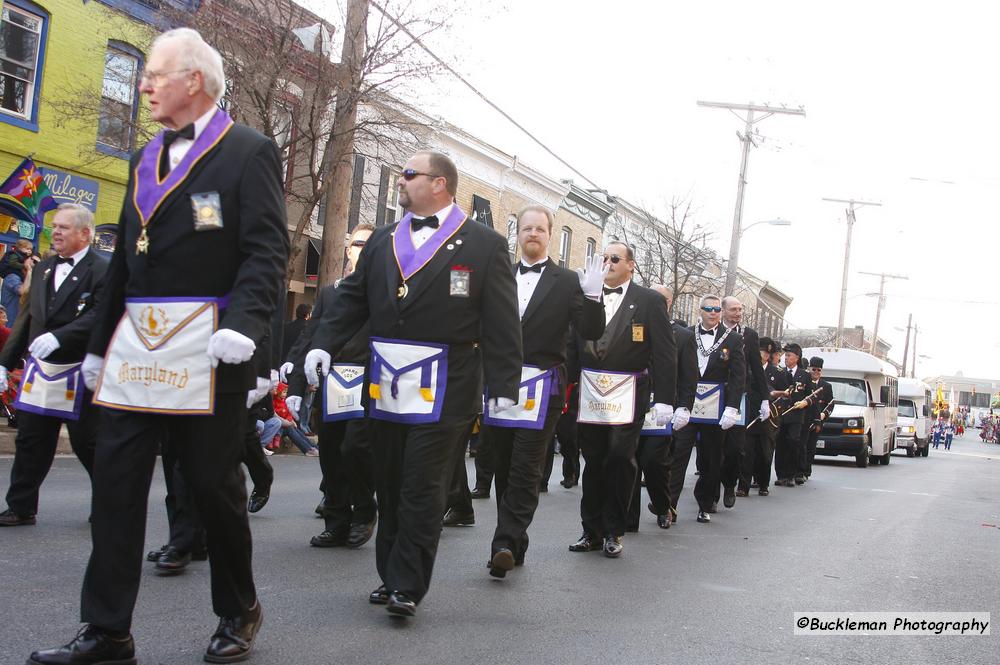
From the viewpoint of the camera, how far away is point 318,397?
7297mm

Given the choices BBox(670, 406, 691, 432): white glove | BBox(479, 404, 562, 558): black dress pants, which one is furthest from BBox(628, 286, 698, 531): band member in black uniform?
BBox(479, 404, 562, 558): black dress pants

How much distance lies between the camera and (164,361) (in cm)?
387

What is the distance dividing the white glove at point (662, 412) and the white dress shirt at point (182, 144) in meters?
4.49

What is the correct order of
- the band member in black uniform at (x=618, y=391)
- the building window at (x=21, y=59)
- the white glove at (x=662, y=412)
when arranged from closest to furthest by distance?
the band member in black uniform at (x=618, y=391)
the white glove at (x=662, y=412)
the building window at (x=21, y=59)

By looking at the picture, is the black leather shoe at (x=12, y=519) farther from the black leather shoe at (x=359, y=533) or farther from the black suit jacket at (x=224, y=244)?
the black suit jacket at (x=224, y=244)

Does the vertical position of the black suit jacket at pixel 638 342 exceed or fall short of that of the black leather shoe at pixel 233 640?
it exceeds it

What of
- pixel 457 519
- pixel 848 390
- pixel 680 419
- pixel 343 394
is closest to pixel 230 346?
pixel 343 394

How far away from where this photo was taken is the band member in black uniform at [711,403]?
9.88 meters

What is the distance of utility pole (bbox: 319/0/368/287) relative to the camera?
1634 centimetres

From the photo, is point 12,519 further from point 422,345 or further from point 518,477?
point 422,345

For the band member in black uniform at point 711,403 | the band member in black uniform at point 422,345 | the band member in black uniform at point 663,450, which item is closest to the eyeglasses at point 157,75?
the band member in black uniform at point 422,345

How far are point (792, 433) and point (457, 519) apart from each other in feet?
30.4

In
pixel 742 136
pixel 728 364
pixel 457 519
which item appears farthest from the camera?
pixel 742 136

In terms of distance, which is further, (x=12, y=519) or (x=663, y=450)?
(x=663, y=450)
